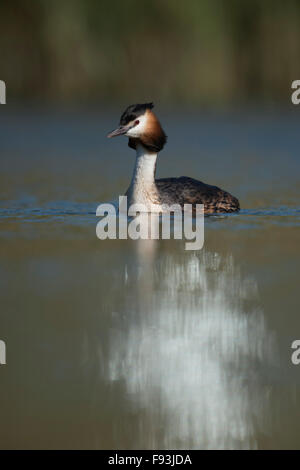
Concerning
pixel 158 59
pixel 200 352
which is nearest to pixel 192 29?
pixel 158 59

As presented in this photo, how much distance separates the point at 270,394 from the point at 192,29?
1456 centimetres

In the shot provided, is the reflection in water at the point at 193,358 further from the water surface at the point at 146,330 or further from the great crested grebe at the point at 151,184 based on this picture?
the great crested grebe at the point at 151,184

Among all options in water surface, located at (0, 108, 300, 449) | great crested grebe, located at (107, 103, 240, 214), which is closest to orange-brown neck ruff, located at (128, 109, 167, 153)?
great crested grebe, located at (107, 103, 240, 214)

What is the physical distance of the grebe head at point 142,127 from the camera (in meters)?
9.58

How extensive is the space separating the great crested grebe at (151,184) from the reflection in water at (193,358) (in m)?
2.91

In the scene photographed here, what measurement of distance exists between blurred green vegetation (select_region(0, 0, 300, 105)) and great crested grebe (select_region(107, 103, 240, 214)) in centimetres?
827

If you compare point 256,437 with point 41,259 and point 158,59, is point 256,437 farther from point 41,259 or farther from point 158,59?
point 158,59

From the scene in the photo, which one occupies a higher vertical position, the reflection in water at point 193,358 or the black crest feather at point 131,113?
the black crest feather at point 131,113

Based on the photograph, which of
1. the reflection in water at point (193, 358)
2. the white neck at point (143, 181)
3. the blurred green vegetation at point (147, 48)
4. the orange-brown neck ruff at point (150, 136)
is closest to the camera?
the reflection in water at point (193, 358)

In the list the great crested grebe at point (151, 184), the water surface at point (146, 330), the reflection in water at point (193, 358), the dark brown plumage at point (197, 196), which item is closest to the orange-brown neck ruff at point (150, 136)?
the great crested grebe at point (151, 184)

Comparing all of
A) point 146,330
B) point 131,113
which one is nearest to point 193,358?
point 146,330

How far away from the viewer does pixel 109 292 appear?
20.2 ft

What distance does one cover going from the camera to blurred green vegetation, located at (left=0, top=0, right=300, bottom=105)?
1816 centimetres

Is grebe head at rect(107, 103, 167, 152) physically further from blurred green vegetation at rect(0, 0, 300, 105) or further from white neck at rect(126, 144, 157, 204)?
blurred green vegetation at rect(0, 0, 300, 105)
